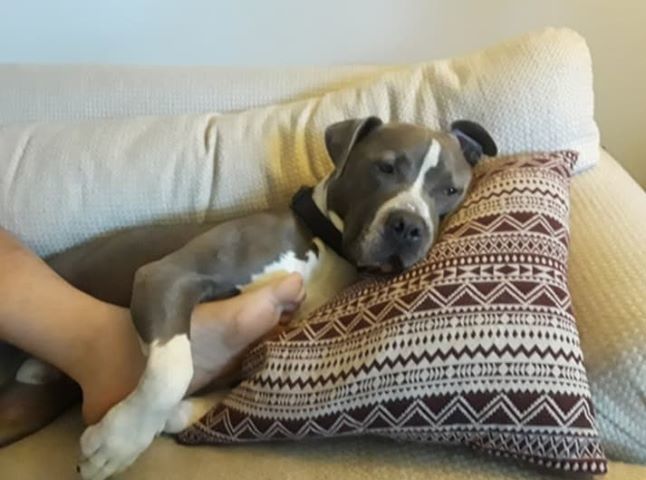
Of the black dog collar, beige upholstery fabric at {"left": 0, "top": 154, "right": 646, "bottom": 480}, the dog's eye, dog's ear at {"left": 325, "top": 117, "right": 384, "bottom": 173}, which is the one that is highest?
dog's ear at {"left": 325, "top": 117, "right": 384, "bottom": 173}

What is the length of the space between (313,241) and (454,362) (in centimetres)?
49

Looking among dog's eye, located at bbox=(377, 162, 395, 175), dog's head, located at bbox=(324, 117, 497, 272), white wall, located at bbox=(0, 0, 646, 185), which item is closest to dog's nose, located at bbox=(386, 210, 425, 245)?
dog's head, located at bbox=(324, 117, 497, 272)

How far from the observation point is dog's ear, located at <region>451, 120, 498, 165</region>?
163 cm

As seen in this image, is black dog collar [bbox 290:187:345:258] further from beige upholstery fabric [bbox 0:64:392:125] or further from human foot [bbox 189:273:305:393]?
beige upholstery fabric [bbox 0:64:392:125]

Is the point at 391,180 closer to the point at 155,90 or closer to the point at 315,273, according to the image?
the point at 315,273

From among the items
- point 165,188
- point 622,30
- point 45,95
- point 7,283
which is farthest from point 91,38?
point 622,30

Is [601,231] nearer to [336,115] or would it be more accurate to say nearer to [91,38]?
[336,115]

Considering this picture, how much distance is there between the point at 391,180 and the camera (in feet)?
5.14

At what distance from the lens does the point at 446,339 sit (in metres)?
1.21

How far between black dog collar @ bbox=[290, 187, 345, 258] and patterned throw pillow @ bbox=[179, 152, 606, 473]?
0.23 metres

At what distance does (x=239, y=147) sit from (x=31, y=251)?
1.46 feet

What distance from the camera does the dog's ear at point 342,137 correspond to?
5.23 ft

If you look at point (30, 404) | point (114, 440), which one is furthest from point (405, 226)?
point (30, 404)

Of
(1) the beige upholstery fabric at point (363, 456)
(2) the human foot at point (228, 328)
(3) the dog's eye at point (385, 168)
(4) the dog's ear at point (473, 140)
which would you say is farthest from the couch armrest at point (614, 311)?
(2) the human foot at point (228, 328)
